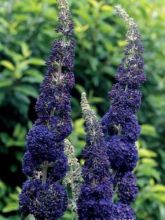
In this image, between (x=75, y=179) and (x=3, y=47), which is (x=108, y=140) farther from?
(x=3, y=47)

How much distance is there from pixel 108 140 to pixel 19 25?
10.8 feet

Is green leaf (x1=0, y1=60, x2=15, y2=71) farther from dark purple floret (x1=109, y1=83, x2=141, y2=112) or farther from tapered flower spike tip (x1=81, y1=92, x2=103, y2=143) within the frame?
tapered flower spike tip (x1=81, y1=92, x2=103, y2=143)

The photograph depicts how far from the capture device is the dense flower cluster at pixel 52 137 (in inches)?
97.8

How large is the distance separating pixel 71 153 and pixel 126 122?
264 mm

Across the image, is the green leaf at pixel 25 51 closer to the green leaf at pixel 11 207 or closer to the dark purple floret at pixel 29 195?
the green leaf at pixel 11 207

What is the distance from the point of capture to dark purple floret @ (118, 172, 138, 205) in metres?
2.68

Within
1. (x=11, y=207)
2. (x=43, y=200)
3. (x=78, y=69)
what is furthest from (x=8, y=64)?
(x=43, y=200)

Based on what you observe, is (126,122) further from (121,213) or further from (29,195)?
(29,195)

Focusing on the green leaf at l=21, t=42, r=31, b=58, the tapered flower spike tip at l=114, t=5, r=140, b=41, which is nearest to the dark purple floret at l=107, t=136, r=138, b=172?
the tapered flower spike tip at l=114, t=5, r=140, b=41

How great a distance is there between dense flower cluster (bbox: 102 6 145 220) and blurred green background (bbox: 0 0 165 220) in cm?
254

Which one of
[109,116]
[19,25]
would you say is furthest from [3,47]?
[109,116]

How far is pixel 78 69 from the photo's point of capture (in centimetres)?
603

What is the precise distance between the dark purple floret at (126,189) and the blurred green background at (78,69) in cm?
253

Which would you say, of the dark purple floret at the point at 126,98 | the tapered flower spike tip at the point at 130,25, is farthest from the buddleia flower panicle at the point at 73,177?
the tapered flower spike tip at the point at 130,25
